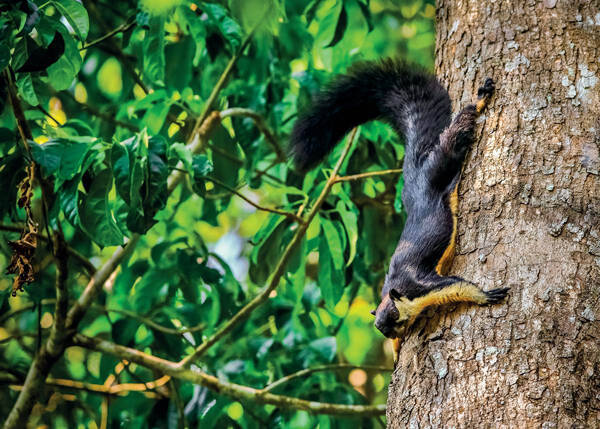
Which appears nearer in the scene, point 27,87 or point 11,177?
point 27,87

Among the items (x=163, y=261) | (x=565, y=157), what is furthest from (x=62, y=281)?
(x=565, y=157)

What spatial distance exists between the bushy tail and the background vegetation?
0.21 m

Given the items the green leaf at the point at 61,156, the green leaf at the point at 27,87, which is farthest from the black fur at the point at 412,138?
the green leaf at the point at 27,87

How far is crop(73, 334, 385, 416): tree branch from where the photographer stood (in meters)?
2.62

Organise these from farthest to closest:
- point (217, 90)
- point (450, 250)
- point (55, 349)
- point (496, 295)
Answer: point (217, 90)
point (55, 349)
point (450, 250)
point (496, 295)

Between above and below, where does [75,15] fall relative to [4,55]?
above

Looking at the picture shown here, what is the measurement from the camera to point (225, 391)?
2686 millimetres

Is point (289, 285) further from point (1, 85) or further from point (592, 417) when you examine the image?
point (592, 417)

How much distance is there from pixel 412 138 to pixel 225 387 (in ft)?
4.08

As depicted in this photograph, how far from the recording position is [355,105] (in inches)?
98.3

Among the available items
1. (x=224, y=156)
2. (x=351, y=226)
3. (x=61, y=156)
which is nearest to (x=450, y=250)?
(x=351, y=226)

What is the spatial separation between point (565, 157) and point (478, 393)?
65cm

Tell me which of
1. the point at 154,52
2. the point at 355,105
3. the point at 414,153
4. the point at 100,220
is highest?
the point at 154,52

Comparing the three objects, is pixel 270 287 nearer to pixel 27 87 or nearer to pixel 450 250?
pixel 450 250
